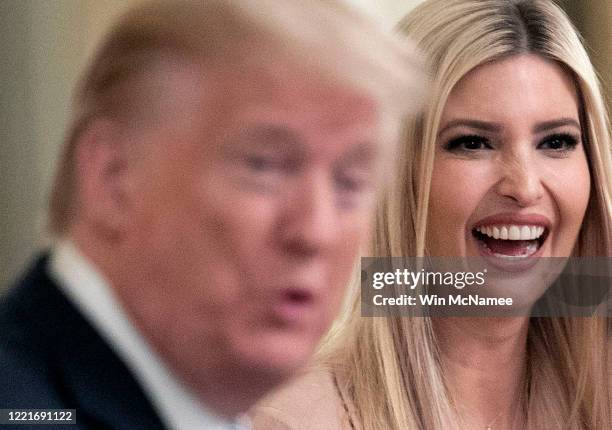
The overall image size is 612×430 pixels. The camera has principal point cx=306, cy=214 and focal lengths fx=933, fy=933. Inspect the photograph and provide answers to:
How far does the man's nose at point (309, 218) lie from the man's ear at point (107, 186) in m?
0.13

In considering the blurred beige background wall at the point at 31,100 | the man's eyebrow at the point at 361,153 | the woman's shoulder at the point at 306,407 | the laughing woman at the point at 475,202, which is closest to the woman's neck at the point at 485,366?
the laughing woman at the point at 475,202

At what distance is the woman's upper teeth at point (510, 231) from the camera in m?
1.04

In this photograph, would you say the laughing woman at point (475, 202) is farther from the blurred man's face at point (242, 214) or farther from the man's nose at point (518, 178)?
the blurred man's face at point (242, 214)

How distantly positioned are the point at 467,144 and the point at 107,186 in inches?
18.3

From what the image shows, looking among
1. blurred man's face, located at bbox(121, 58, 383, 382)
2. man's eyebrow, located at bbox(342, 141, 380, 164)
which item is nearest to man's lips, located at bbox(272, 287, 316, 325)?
blurred man's face, located at bbox(121, 58, 383, 382)

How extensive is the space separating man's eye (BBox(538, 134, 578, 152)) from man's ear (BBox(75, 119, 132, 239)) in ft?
1.69

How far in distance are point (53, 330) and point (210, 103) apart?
21 centimetres

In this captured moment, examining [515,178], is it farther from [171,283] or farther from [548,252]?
[171,283]

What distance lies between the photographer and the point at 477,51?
104 cm

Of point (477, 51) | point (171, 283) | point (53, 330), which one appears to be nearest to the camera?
point (53, 330)

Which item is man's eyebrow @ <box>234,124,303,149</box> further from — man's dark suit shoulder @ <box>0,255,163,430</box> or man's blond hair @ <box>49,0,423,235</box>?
man's dark suit shoulder @ <box>0,255,163,430</box>

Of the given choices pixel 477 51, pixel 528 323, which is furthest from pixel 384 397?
pixel 477 51

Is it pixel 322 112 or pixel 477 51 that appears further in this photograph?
pixel 477 51

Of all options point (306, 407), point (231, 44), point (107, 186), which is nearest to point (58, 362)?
point (107, 186)
